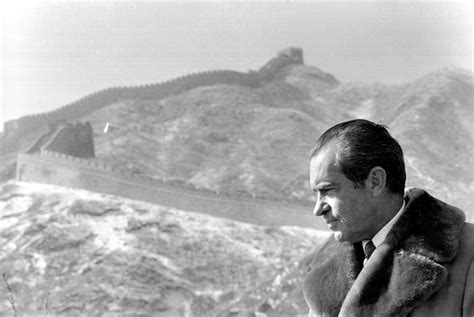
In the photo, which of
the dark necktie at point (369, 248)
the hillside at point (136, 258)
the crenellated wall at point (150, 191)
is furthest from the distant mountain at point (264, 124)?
the dark necktie at point (369, 248)

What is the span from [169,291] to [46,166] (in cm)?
1089

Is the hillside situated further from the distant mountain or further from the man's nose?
the man's nose

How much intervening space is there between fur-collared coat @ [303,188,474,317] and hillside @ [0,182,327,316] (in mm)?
22026

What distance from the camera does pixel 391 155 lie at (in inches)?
53.8

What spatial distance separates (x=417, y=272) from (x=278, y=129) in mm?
46781

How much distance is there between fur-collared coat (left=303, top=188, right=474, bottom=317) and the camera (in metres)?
1.28

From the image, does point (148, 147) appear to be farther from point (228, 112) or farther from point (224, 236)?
point (224, 236)

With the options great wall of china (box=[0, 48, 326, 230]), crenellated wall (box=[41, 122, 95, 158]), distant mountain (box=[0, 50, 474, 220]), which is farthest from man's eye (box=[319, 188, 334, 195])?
crenellated wall (box=[41, 122, 95, 158])

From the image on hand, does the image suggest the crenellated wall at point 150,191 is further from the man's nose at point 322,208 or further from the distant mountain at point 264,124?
the man's nose at point 322,208

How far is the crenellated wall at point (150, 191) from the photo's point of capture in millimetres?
30469

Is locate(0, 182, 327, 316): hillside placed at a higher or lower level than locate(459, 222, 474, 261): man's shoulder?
lower

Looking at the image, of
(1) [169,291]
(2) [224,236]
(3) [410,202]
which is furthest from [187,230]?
(3) [410,202]

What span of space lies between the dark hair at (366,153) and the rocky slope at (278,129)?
3377 cm

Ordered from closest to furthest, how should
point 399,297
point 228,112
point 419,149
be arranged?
1. point 399,297
2. point 419,149
3. point 228,112
